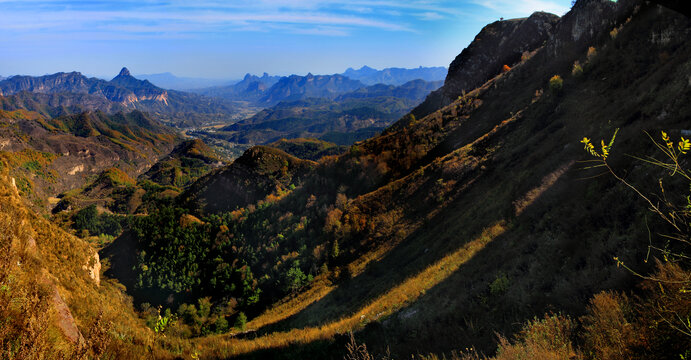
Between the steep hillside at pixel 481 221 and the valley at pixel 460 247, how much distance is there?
0.11 metres

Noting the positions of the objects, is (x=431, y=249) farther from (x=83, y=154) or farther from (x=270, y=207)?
(x=83, y=154)

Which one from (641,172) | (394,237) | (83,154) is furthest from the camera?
(83,154)

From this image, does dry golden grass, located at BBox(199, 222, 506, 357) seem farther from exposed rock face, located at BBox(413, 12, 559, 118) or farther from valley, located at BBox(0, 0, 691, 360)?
exposed rock face, located at BBox(413, 12, 559, 118)

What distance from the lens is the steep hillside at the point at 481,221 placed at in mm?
8523

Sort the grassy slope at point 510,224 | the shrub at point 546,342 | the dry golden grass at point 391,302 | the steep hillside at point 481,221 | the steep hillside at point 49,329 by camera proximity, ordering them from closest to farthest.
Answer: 1. the steep hillside at point 49,329
2. the shrub at point 546,342
3. the grassy slope at point 510,224
4. the steep hillside at point 481,221
5. the dry golden grass at point 391,302

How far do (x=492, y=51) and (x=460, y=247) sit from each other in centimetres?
6156

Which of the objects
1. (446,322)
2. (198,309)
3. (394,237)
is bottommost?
(198,309)

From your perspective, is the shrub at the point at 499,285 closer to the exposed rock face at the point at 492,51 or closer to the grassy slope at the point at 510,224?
the grassy slope at the point at 510,224

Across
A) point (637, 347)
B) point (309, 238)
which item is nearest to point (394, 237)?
point (309, 238)

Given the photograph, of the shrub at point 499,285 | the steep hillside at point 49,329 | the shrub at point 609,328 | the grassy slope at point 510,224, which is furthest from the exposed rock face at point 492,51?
the steep hillside at point 49,329

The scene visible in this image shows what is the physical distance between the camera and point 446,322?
9.40 metres

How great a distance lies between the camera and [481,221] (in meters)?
16.1

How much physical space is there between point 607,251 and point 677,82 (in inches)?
416

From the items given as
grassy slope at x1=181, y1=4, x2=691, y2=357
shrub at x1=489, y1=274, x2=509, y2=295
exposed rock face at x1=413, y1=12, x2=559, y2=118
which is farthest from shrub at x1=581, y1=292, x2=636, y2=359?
exposed rock face at x1=413, y1=12, x2=559, y2=118
